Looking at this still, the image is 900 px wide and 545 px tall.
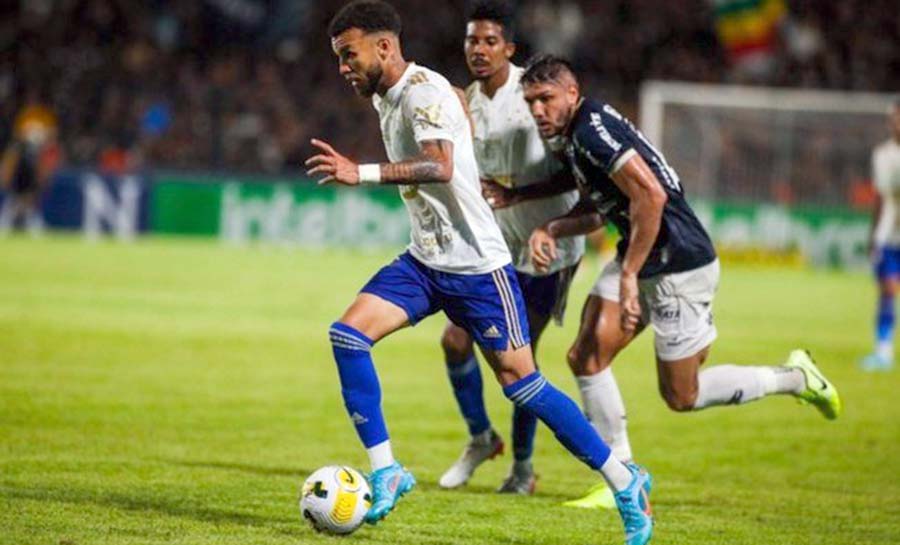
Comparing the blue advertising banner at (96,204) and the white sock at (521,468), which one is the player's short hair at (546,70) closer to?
the white sock at (521,468)

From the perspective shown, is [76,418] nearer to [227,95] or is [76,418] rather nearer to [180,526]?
[180,526]

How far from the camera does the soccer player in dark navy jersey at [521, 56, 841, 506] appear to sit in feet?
28.6

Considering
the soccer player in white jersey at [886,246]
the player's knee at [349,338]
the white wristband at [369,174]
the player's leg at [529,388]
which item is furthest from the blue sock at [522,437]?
the soccer player in white jersey at [886,246]

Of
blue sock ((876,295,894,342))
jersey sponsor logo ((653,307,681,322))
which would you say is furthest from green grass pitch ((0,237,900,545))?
jersey sponsor logo ((653,307,681,322))

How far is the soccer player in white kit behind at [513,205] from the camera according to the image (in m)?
10.1

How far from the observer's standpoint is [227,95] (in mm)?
35344

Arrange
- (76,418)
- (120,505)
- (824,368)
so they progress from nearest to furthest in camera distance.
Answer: (120,505) → (76,418) → (824,368)

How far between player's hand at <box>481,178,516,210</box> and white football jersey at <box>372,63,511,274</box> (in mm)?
1587

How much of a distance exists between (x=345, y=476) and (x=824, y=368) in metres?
10.2

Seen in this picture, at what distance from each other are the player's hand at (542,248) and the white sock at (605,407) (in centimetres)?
68

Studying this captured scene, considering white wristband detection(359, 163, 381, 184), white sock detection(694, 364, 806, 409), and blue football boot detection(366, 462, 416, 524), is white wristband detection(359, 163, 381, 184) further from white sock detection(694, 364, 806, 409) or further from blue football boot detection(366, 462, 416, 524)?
white sock detection(694, 364, 806, 409)

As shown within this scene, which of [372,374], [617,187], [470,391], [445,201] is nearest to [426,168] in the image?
[445,201]

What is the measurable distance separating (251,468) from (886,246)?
9735 mm

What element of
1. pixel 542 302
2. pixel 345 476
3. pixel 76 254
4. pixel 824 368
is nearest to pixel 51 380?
pixel 542 302
